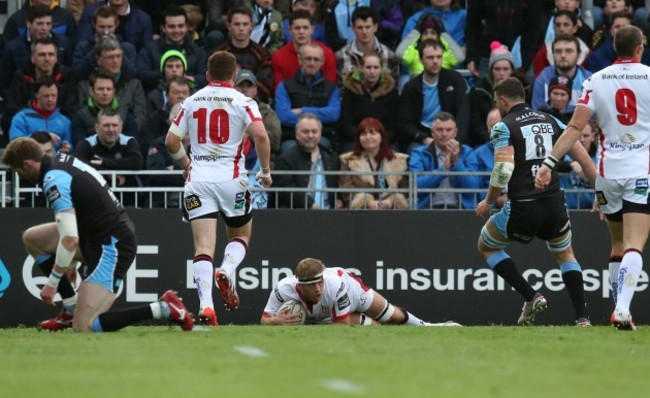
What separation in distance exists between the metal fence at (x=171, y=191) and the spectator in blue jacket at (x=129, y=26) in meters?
3.27

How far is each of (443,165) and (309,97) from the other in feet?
7.83

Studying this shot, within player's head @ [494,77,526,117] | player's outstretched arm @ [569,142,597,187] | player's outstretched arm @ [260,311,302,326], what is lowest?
player's outstretched arm @ [260,311,302,326]

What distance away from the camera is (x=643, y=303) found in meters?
18.6

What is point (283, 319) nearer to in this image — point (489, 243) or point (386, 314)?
point (386, 314)

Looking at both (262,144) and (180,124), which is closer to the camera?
(262,144)

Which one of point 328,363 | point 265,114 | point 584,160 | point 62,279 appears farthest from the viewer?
point 265,114

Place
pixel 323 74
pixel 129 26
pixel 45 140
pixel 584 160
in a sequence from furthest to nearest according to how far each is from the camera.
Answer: pixel 129 26 < pixel 323 74 < pixel 45 140 < pixel 584 160

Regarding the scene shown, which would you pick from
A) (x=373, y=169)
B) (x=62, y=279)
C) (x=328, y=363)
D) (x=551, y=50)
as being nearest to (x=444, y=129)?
(x=373, y=169)

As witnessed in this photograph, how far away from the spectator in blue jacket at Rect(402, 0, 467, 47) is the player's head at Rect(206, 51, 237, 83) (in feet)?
24.5

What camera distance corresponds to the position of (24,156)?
12484 mm

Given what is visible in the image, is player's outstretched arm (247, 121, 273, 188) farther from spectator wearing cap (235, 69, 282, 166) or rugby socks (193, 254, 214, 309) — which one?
spectator wearing cap (235, 69, 282, 166)

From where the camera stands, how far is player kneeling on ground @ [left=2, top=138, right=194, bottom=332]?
492 inches

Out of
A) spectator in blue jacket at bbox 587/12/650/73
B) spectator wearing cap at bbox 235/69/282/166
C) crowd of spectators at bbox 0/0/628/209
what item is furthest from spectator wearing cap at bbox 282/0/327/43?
spectator in blue jacket at bbox 587/12/650/73

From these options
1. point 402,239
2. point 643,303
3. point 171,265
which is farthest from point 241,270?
point 643,303
